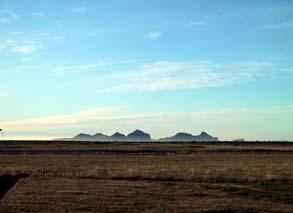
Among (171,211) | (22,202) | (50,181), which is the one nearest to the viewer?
(171,211)

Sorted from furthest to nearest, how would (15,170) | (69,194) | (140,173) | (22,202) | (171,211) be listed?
(15,170) → (140,173) → (69,194) → (22,202) → (171,211)

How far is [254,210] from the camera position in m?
23.8

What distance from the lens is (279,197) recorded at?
28.4m

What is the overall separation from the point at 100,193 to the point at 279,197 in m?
9.17

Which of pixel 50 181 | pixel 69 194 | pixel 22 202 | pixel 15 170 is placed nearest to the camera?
pixel 22 202

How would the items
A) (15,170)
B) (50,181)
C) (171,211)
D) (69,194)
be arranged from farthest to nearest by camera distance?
(15,170), (50,181), (69,194), (171,211)

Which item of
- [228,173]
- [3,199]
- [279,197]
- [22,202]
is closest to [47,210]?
[22,202]

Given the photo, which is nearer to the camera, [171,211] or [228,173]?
[171,211]

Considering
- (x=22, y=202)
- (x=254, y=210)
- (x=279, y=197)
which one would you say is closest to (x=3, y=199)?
(x=22, y=202)

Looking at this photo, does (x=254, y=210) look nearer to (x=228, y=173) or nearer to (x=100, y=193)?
(x=100, y=193)

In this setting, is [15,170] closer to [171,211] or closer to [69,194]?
[69,194]

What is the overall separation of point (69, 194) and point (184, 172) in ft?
53.3

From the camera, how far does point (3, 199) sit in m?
26.6

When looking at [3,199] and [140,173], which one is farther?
[140,173]
